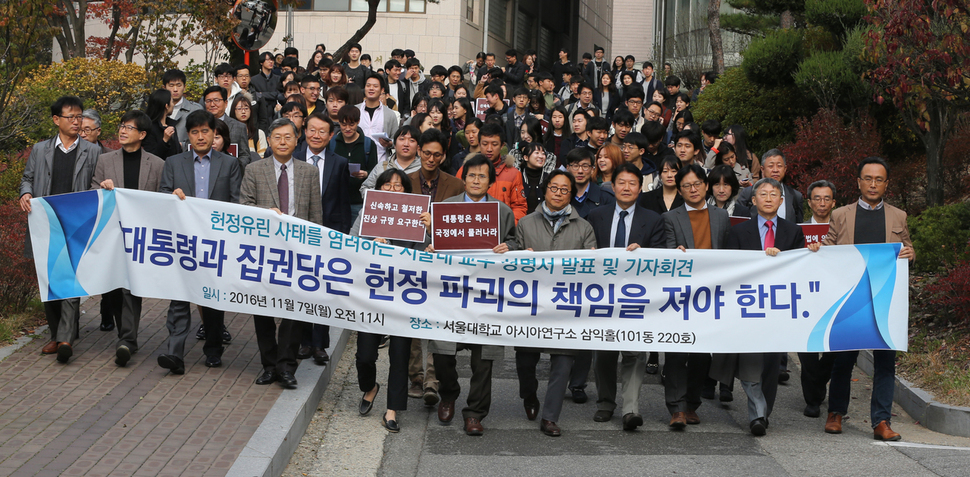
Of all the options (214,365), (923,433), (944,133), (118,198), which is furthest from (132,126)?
(944,133)

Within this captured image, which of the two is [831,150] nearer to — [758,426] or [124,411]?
[758,426]

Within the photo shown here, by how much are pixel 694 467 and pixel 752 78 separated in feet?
36.4

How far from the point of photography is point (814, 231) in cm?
784

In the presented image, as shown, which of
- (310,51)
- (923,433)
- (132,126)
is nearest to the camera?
(923,433)

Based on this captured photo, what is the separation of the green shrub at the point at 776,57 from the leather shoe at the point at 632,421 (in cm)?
1005

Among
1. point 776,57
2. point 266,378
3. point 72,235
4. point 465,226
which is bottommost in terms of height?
point 266,378

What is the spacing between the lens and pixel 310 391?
7.14m

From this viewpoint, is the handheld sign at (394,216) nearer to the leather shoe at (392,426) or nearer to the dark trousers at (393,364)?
the dark trousers at (393,364)

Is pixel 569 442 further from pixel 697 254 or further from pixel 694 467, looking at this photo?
pixel 697 254

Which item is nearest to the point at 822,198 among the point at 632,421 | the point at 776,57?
the point at 632,421

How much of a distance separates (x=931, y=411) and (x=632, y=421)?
2.38 metres

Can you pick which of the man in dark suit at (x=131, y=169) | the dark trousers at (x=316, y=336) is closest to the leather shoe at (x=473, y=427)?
the dark trousers at (x=316, y=336)

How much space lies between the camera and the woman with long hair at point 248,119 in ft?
31.9

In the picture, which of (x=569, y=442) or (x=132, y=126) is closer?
(x=569, y=442)
